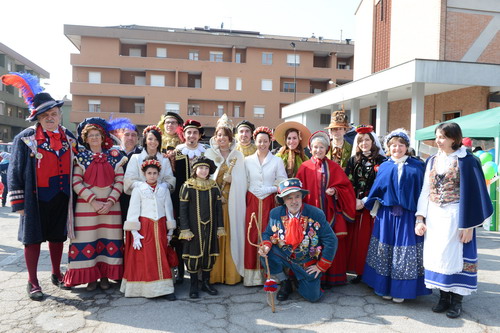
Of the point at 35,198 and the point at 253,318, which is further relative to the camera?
the point at 35,198

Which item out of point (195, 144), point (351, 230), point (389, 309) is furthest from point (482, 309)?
point (195, 144)

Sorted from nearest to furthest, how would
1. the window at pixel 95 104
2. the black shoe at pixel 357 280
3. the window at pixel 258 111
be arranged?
the black shoe at pixel 357 280 → the window at pixel 95 104 → the window at pixel 258 111

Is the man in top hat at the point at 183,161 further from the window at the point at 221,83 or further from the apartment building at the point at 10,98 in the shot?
the apartment building at the point at 10,98

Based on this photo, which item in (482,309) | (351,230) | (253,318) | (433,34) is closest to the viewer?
(253,318)

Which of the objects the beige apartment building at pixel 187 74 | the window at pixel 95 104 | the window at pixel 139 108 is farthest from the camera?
the window at pixel 139 108

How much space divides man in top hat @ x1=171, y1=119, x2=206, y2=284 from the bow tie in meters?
1.39

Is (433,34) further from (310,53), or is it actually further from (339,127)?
(310,53)

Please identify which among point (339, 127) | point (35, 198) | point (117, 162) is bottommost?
point (35, 198)

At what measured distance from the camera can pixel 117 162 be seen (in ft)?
15.1

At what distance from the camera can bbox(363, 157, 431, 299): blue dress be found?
4.10 meters

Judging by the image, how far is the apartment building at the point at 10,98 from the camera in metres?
39.7

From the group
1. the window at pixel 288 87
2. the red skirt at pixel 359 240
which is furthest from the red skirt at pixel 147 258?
the window at pixel 288 87

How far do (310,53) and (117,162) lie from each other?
3954cm

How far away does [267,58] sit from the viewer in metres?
40.3
